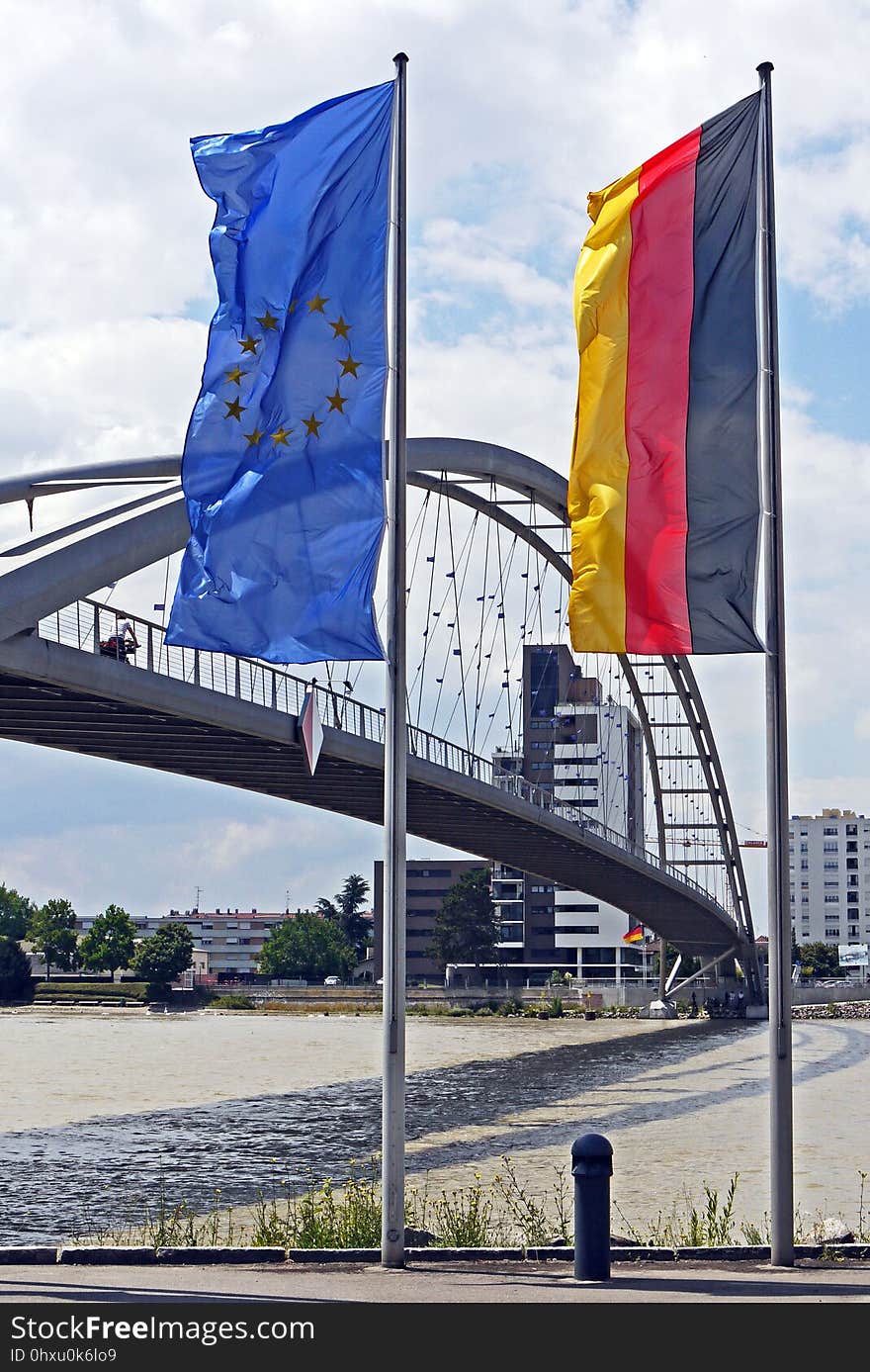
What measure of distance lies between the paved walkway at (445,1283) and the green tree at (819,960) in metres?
134

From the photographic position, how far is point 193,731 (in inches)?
1177

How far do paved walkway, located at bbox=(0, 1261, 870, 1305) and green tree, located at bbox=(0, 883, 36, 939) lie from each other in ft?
524

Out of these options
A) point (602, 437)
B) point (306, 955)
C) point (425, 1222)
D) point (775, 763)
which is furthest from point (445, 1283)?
point (306, 955)

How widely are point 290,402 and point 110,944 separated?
Result: 127958 mm

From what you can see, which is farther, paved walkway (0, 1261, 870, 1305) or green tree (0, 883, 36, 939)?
green tree (0, 883, 36, 939)

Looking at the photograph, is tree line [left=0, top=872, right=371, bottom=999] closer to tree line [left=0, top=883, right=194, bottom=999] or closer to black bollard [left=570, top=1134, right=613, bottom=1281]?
tree line [left=0, top=883, right=194, bottom=999]

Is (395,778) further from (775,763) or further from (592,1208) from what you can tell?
(592,1208)

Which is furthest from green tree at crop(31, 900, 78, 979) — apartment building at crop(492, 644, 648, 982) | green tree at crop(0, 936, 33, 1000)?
apartment building at crop(492, 644, 648, 982)

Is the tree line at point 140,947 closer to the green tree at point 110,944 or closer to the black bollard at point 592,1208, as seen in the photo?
the green tree at point 110,944

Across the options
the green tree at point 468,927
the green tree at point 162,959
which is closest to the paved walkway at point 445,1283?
the green tree at point 162,959

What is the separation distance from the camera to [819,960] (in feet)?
474

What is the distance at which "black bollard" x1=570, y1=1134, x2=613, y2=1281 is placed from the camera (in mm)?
9531

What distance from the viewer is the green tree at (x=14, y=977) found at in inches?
4363

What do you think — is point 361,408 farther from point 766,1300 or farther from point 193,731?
point 193,731
